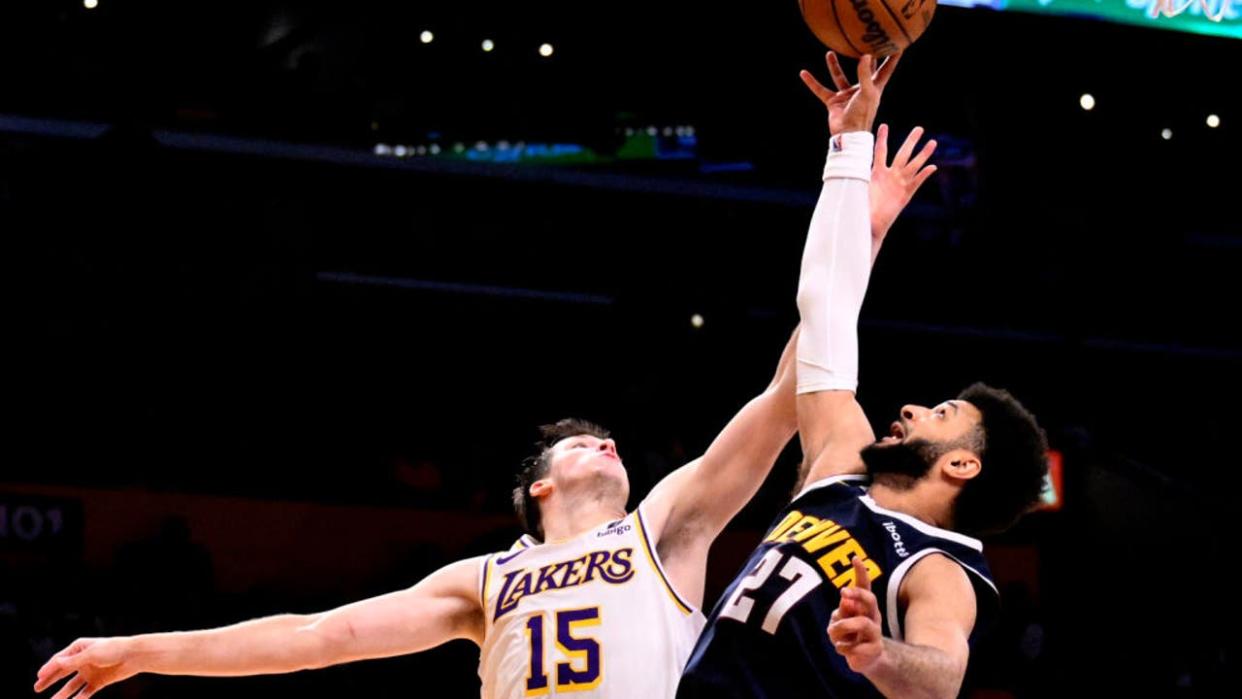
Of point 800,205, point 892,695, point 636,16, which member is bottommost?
point 892,695

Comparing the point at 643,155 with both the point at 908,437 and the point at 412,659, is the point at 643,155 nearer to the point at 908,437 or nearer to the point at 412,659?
the point at 412,659

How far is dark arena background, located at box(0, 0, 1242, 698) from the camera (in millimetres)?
9820

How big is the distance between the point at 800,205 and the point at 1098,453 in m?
3.12

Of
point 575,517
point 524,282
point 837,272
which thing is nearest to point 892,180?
point 837,272

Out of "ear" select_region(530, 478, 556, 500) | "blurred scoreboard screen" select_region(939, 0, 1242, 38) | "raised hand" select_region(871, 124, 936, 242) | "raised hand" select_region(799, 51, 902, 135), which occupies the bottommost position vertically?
"ear" select_region(530, 478, 556, 500)

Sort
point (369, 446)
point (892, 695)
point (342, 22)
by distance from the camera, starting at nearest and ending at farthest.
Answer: point (892, 695)
point (369, 446)
point (342, 22)

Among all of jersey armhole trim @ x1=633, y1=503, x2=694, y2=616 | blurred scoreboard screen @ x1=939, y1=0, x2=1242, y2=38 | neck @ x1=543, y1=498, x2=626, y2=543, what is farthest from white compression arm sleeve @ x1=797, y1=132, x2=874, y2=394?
blurred scoreboard screen @ x1=939, y1=0, x2=1242, y2=38

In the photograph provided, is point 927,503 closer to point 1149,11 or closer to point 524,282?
point 1149,11

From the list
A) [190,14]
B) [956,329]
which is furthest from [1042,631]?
[190,14]

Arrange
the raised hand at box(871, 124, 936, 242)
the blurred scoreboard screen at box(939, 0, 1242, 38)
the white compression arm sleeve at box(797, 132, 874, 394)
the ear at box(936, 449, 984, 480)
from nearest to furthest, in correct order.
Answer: the ear at box(936, 449, 984, 480) < the white compression arm sleeve at box(797, 132, 874, 394) < the raised hand at box(871, 124, 936, 242) < the blurred scoreboard screen at box(939, 0, 1242, 38)

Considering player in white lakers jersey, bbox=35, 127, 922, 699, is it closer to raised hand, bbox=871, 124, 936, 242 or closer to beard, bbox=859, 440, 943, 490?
raised hand, bbox=871, 124, 936, 242

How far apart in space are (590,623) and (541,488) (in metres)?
0.60

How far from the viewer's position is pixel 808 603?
3227mm

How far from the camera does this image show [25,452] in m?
9.82
